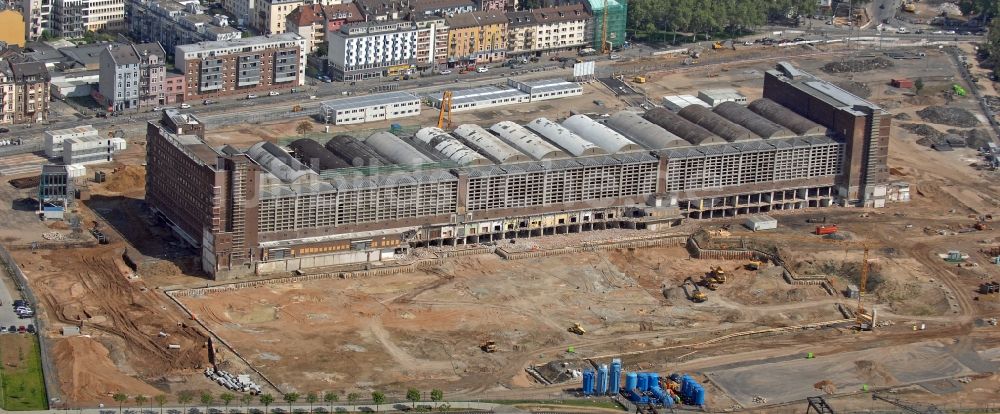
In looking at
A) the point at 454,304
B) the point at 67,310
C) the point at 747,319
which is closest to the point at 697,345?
the point at 747,319

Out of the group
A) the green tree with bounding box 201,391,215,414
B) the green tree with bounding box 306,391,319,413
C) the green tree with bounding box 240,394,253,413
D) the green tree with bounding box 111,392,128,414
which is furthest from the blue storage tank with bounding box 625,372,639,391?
the green tree with bounding box 111,392,128,414

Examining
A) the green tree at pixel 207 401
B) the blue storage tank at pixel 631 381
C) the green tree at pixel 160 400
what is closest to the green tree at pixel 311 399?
the green tree at pixel 207 401

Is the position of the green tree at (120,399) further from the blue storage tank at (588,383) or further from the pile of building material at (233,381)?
the blue storage tank at (588,383)

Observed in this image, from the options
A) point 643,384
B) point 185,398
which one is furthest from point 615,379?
point 185,398

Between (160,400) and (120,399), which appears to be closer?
(120,399)

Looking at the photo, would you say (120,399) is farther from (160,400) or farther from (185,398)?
(185,398)
